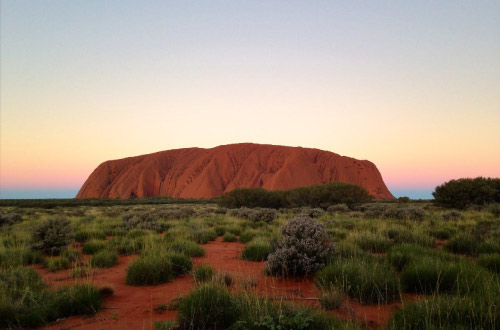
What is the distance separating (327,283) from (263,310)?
1.76m

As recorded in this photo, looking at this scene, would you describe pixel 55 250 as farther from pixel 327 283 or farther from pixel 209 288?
pixel 327 283

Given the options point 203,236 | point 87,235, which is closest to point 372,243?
point 203,236

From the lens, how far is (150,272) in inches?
220

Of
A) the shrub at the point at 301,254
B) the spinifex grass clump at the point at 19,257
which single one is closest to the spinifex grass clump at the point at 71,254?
the spinifex grass clump at the point at 19,257

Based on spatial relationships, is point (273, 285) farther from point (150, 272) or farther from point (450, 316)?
point (450, 316)

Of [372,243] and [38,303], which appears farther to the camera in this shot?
[372,243]

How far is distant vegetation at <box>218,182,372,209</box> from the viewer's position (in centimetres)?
2912

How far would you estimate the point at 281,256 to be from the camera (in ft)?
18.8

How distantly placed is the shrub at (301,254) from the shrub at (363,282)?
666 mm

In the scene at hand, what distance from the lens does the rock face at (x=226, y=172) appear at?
2928 inches

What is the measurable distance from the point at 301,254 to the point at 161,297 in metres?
2.60

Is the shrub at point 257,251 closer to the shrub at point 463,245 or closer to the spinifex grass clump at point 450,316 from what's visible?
the spinifex grass clump at point 450,316

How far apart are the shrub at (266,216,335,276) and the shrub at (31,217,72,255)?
6.31 meters

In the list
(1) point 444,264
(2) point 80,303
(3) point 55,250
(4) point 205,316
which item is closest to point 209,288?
(4) point 205,316
